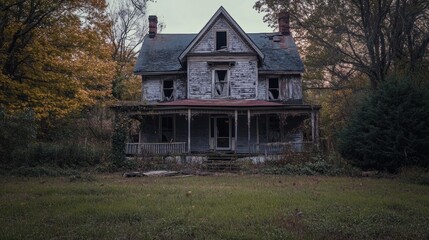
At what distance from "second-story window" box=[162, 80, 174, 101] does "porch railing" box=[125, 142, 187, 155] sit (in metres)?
5.23

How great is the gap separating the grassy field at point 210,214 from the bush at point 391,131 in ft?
18.4

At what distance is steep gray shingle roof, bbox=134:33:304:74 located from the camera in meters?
27.4

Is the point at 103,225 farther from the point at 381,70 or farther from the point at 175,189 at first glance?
the point at 381,70

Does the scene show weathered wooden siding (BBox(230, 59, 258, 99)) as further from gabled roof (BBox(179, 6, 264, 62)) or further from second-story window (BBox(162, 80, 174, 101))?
second-story window (BBox(162, 80, 174, 101))

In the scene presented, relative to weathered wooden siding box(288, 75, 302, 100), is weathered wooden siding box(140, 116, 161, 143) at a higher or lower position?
lower

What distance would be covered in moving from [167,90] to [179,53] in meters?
3.20

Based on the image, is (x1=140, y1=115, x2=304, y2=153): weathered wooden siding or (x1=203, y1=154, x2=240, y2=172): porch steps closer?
(x1=203, y1=154, x2=240, y2=172): porch steps

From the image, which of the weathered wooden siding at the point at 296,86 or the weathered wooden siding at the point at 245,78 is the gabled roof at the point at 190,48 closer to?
the weathered wooden siding at the point at 296,86

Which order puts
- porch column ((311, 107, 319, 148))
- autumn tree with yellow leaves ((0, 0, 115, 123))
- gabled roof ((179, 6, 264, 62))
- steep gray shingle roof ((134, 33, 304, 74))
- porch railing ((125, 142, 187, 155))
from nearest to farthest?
1. autumn tree with yellow leaves ((0, 0, 115, 123))
2. porch column ((311, 107, 319, 148))
3. porch railing ((125, 142, 187, 155))
4. gabled roof ((179, 6, 264, 62))
5. steep gray shingle roof ((134, 33, 304, 74))

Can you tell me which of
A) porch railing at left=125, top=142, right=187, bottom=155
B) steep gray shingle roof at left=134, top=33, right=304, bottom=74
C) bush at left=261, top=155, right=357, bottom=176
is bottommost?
bush at left=261, top=155, right=357, bottom=176

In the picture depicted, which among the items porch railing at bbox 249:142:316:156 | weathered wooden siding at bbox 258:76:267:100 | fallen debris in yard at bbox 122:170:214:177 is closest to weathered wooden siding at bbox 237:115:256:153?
porch railing at bbox 249:142:316:156

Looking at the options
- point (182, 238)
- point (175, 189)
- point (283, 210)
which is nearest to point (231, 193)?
point (175, 189)

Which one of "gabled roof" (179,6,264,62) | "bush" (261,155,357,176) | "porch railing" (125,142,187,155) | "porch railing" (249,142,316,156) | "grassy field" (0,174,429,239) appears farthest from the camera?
"gabled roof" (179,6,264,62)

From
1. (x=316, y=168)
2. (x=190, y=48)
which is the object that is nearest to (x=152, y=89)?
(x=190, y=48)
